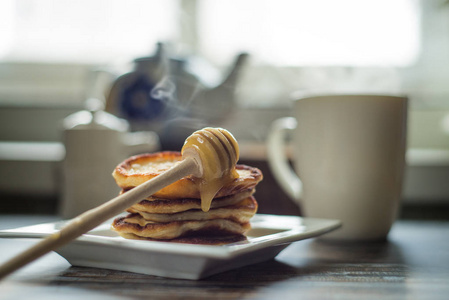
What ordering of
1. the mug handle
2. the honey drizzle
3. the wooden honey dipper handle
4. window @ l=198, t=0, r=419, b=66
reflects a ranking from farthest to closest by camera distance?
1. window @ l=198, t=0, r=419, b=66
2. the mug handle
3. the honey drizzle
4. the wooden honey dipper handle

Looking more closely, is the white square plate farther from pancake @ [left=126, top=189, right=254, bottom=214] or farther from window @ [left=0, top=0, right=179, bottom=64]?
window @ [left=0, top=0, right=179, bottom=64]

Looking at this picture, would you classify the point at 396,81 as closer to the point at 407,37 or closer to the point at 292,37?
the point at 407,37

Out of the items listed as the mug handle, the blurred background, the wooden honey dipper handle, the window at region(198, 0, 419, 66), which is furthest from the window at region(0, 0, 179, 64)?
the wooden honey dipper handle

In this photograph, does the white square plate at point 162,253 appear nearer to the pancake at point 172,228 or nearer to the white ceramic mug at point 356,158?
the pancake at point 172,228

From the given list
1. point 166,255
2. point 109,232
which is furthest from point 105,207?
point 109,232

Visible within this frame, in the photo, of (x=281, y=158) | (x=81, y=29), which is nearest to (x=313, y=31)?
(x=81, y=29)

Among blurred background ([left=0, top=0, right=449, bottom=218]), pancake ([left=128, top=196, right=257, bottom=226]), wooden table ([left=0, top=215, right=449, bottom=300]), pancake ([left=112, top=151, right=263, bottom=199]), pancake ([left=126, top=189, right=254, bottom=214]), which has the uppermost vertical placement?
blurred background ([left=0, top=0, right=449, bottom=218])

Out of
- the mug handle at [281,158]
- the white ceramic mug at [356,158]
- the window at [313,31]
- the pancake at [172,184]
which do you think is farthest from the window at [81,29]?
the pancake at [172,184]
